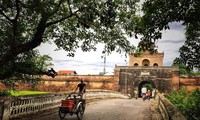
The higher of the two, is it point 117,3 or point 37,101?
point 117,3

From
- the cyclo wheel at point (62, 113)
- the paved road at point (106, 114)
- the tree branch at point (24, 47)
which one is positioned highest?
the tree branch at point (24, 47)

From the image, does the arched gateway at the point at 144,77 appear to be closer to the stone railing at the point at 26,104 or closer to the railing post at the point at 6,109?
the stone railing at the point at 26,104

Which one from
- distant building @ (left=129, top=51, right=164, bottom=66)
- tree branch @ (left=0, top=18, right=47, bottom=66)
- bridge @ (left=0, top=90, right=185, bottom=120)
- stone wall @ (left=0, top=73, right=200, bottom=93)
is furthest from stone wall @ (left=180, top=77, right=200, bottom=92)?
tree branch @ (left=0, top=18, right=47, bottom=66)

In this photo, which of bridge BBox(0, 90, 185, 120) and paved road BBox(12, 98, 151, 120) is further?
paved road BBox(12, 98, 151, 120)

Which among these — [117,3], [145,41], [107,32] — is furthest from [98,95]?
[145,41]

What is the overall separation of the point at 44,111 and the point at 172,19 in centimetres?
712

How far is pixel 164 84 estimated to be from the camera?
108 feet

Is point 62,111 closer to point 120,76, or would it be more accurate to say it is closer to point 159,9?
point 159,9

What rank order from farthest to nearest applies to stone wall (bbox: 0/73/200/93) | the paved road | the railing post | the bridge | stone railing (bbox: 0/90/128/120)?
stone wall (bbox: 0/73/200/93), the paved road, stone railing (bbox: 0/90/128/120), the railing post, the bridge

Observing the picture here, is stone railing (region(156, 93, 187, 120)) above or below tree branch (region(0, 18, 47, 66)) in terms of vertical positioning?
below

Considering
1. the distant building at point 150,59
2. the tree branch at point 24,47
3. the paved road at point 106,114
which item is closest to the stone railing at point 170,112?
the paved road at point 106,114

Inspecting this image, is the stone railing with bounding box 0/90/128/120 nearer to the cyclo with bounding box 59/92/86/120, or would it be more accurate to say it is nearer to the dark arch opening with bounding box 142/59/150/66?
the cyclo with bounding box 59/92/86/120

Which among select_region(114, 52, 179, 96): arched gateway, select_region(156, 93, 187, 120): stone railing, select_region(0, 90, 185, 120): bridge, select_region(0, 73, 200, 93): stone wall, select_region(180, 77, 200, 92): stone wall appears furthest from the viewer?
select_region(114, 52, 179, 96): arched gateway

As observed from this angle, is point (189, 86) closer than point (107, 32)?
No
